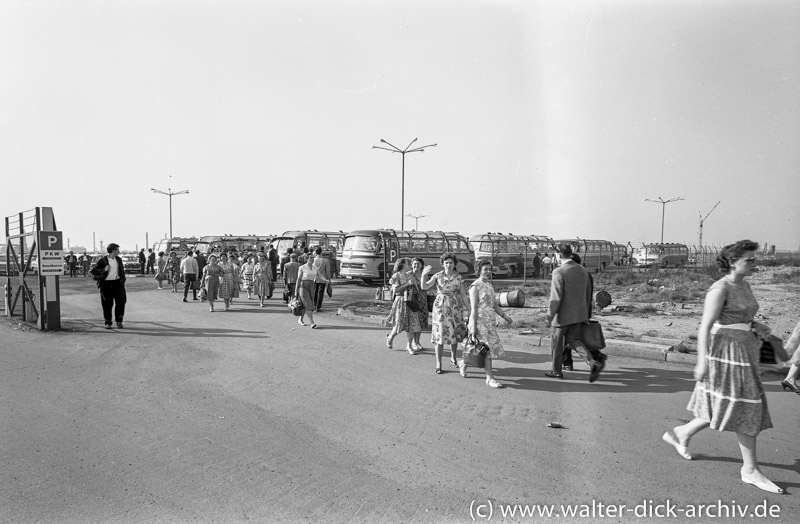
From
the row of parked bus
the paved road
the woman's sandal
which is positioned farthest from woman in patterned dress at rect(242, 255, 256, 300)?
the woman's sandal

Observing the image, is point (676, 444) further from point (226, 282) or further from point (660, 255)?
point (660, 255)

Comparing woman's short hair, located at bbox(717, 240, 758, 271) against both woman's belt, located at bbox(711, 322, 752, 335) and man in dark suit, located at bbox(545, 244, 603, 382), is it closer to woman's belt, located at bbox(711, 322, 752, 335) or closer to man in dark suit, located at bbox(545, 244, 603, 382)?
woman's belt, located at bbox(711, 322, 752, 335)

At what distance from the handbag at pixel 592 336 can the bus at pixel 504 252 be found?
24.5 metres

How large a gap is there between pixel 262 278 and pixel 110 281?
19.3 feet

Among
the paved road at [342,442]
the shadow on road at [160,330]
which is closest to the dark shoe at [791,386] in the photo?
the paved road at [342,442]

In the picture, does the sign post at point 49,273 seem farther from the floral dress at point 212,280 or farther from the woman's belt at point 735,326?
the woman's belt at point 735,326

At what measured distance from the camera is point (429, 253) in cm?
2759

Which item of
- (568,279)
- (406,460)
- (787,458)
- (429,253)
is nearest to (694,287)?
(429,253)

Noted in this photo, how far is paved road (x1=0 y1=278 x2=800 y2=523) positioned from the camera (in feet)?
13.0

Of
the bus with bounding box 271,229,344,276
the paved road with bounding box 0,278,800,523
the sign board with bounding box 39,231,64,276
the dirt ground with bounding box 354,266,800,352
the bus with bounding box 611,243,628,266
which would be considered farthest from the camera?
the bus with bounding box 611,243,628,266

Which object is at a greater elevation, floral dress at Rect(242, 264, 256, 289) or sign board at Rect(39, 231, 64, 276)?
sign board at Rect(39, 231, 64, 276)

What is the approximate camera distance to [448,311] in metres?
8.02

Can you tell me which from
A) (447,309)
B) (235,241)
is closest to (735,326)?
(447,309)

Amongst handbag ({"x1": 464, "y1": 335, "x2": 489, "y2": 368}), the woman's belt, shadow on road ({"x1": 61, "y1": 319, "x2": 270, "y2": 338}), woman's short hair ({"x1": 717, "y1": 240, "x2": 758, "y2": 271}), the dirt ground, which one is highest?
woman's short hair ({"x1": 717, "y1": 240, "x2": 758, "y2": 271})
